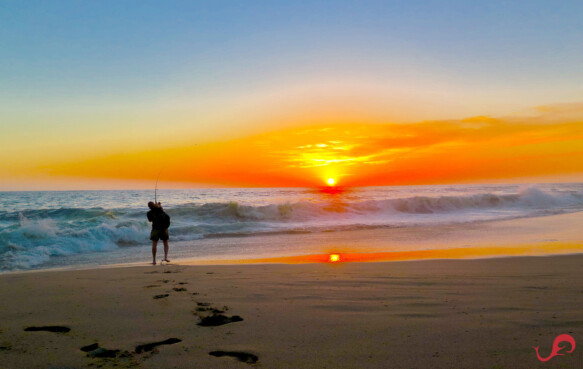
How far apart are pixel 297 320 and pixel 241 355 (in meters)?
1.05

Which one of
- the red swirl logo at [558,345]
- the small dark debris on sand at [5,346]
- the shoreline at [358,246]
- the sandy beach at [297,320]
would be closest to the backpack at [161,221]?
the shoreline at [358,246]

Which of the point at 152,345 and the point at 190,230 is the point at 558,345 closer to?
the point at 152,345

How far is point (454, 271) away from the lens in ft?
24.1

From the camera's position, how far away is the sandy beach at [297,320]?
325 centimetres

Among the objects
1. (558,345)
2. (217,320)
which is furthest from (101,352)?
(558,345)

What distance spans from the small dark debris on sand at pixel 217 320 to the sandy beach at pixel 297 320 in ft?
0.07

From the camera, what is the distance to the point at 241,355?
3.32 meters

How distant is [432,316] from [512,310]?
3.21 ft

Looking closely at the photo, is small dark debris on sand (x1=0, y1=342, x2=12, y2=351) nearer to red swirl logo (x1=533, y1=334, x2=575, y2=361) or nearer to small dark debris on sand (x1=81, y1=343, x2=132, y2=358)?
small dark debris on sand (x1=81, y1=343, x2=132, y2=358)

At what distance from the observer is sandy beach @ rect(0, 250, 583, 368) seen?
3254 millimetres

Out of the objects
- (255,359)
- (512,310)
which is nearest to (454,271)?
(512,310)

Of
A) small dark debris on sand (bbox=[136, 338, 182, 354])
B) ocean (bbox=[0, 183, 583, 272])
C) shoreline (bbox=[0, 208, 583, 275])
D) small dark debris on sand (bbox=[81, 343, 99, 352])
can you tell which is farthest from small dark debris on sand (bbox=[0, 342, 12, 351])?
ocean (bbox=[0, 183, 583, 272])

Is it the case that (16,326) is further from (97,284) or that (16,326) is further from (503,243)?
(503,243)

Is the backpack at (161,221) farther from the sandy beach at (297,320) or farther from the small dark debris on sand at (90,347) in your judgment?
the small dark debris on sand at (90,347)
